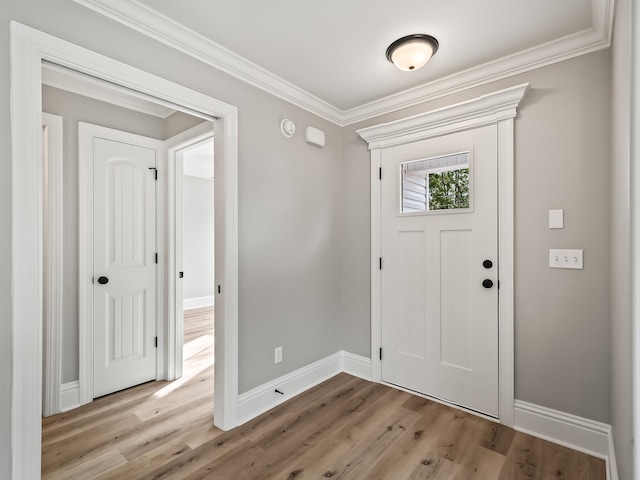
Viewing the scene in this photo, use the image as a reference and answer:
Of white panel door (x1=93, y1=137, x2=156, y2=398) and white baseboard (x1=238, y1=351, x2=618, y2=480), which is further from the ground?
white panel door (x1=93, y1=137, x2=156, y2=398)

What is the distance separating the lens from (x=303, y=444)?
2.07m

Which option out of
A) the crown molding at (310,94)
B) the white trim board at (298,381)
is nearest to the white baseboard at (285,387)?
the white trim board at (298,381)

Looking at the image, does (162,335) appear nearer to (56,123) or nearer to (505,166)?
(56,123)

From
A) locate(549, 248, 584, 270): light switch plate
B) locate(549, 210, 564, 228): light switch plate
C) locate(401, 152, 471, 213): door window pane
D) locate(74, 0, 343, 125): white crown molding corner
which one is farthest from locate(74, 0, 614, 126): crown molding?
locate(549, 248, 584, 270): light switch plate

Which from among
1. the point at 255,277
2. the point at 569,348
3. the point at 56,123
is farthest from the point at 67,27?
the point at 569,348

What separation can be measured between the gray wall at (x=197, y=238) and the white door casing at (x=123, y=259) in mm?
3622

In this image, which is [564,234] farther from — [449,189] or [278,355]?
[278,355]

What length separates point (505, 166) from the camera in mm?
2252

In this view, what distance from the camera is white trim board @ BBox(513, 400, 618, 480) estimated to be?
191 cm

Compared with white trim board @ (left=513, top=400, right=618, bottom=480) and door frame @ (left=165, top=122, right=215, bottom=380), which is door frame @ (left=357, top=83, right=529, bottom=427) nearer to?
white trim board @ (left=513, top=400, right=618, bottom=480)

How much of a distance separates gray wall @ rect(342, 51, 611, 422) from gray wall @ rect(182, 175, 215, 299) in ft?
18.7

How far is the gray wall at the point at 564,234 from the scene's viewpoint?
193cm

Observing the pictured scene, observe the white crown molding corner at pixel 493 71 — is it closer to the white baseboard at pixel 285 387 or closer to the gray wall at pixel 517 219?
the gray wall at pixel 517 219

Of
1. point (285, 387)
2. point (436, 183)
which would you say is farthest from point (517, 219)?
point (285, 387)
